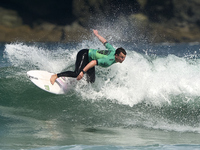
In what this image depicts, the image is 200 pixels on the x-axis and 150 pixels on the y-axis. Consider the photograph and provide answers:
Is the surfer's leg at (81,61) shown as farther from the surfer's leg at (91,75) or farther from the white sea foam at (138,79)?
the white sea foam at (138,79)

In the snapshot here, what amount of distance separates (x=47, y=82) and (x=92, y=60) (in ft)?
3.75

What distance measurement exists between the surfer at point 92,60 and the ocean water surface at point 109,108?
50 cm

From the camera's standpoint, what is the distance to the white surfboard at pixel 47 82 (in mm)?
7395

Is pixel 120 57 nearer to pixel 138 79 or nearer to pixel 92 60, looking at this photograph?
pixel 92 60

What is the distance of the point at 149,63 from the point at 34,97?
3.31 meters

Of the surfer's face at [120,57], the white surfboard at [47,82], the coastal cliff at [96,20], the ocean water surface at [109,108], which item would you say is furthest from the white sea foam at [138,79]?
the coastal cliff at [96,20]

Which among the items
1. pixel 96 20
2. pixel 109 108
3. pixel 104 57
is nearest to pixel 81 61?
pixel 104 57

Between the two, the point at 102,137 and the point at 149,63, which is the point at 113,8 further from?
the point at 102,137

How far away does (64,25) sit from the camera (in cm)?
3381

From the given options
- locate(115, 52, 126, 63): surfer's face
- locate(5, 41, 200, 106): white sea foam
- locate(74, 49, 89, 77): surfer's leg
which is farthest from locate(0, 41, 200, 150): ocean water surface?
locate(115, 52, 126, 63): surfer's face

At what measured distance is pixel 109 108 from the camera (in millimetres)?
7109

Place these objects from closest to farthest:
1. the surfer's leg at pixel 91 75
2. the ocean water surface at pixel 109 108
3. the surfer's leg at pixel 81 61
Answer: the ocean water surface at pixel 109 108 → the surfer's leg at pixel 81 61 → the surfer's leg at pixel 91 75

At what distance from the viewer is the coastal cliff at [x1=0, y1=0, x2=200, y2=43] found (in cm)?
3155

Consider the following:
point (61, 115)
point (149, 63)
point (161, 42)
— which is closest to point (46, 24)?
point (161, 42)
